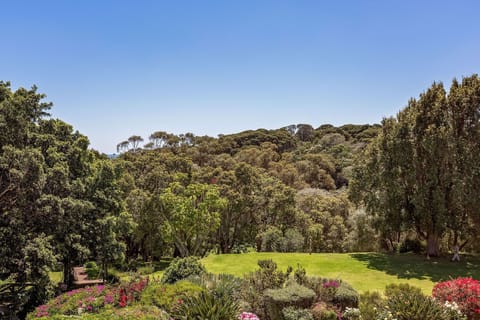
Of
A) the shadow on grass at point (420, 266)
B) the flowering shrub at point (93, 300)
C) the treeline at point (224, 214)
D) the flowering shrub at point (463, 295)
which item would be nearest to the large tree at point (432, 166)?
the shadow on grass at point (420, 266)

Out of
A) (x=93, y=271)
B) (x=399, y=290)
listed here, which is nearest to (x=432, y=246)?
(x=399, y=290)

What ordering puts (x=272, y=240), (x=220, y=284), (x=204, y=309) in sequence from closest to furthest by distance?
(x=204, y=309), (x=220, y=284), (x=272, y=240)

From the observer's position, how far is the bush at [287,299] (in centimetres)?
899

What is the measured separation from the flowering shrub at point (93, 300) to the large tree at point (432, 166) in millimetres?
14189

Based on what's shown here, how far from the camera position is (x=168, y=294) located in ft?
28.9

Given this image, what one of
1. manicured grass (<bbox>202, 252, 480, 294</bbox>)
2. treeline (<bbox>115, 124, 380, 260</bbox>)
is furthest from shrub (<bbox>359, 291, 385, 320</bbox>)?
treeline (<bbox>115, 124, 380, 260</bbox>)

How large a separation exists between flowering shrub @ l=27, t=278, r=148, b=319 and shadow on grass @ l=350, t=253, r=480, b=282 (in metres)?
12.0

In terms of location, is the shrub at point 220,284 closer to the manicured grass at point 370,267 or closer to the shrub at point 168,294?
the shrub at point 168,294

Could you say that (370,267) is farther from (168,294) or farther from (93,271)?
(93,271)

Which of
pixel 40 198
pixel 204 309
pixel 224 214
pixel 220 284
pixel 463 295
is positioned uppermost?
pixel 40 198

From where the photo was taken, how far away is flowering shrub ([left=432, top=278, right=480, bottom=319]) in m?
8.63

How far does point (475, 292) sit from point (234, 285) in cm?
668

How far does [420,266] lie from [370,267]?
2.45 meters

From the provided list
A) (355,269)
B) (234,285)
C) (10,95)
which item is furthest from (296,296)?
(10,95)
